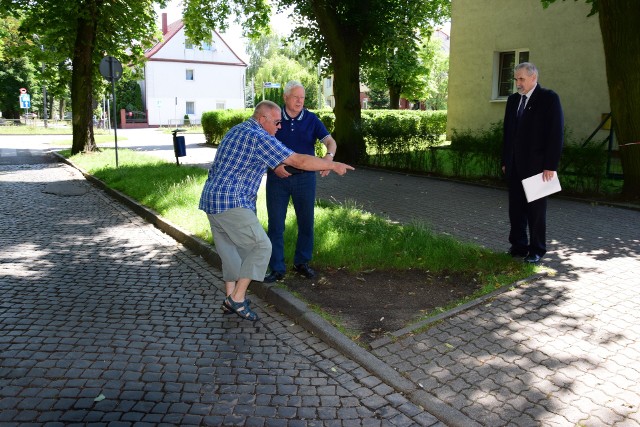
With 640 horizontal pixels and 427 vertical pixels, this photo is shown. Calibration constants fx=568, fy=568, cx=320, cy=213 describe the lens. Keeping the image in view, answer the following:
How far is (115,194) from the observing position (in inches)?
498

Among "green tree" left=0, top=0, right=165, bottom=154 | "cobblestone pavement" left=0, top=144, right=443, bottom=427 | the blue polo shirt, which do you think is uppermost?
"green tree" left=0, top=0, right=165, bottom=154

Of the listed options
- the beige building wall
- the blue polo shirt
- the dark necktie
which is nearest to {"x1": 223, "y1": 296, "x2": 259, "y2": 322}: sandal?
the blue polo shirt

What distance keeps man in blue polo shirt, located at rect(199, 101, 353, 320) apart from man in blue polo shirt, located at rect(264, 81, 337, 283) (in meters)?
0.82

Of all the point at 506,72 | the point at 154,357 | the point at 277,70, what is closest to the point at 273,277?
the point at 154,357

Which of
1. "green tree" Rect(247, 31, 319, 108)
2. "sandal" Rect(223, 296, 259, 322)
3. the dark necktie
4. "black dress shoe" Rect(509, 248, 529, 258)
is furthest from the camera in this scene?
"green tree" Rect(247, 31, 319, 108)

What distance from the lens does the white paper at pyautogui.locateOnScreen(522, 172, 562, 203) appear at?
6.25 metres

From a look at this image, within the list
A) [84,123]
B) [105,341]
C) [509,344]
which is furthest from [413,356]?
[84,123]

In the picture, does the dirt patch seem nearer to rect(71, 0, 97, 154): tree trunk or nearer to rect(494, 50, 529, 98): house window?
rect(494, 50, 529, 98): house window

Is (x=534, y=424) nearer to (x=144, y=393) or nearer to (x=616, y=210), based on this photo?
(x=144, y=393)

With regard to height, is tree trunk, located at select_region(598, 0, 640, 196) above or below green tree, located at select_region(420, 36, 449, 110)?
below

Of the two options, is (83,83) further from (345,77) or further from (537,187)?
(537,187)

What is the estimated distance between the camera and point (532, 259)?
6.58 metres

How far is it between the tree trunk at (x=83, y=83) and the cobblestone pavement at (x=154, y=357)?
15.0m

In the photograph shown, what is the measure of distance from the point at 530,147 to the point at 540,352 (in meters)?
2.83
